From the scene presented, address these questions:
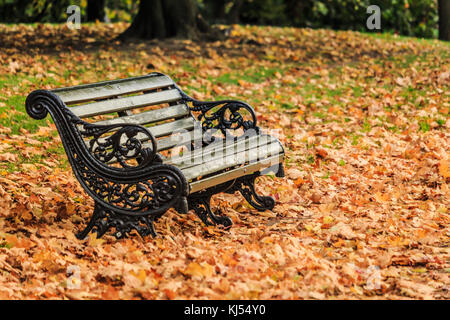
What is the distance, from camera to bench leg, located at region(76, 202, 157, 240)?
387cm

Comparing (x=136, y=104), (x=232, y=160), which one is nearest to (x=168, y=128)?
(x=136, y=104)

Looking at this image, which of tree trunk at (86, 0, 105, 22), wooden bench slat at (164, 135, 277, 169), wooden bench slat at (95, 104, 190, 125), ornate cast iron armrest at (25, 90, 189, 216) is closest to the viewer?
ornate cast iron armrest at (25, 90, 189, 216)

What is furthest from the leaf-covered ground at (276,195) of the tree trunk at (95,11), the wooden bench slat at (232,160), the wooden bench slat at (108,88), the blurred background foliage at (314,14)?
the blurred background foliage at (314,14)

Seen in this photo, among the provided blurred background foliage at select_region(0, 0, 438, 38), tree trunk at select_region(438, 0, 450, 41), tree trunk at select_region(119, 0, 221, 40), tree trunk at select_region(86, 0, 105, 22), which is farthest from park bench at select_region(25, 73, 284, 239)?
blurred background foliage at select_region(0, 0, 438, 38)

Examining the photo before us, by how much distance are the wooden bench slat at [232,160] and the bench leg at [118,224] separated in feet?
1.32

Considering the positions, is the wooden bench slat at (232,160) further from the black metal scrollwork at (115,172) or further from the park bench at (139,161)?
the black metal scrollwork at (115,172)

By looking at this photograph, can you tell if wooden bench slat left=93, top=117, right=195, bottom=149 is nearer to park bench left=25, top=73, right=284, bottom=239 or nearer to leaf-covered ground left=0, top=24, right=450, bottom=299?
park bench left=25, top=73, right=284, bottom=239

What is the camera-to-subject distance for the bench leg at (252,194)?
4637 mm

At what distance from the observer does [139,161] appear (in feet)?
13.9

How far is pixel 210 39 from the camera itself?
1113 cm

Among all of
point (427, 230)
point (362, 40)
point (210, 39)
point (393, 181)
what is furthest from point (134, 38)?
point (427, 230)

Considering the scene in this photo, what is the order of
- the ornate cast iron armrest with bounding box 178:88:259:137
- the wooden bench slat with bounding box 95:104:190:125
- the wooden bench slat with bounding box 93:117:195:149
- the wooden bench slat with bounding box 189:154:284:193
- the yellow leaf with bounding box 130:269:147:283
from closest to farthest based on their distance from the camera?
the yellow leaf with bounding box 130:269:147:283, the wooden bench slat with bounding box 189:154:284:193, the wooden bench slat with bounding box 95:104:190:125, the wooden bench slat with bounding box 93:117:195:149, the ornate cast iron armrest with bounding box 178:88:259:137

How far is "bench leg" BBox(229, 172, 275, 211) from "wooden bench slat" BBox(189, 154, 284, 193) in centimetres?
23

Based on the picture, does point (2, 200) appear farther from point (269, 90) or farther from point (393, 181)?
point (269, 90)
